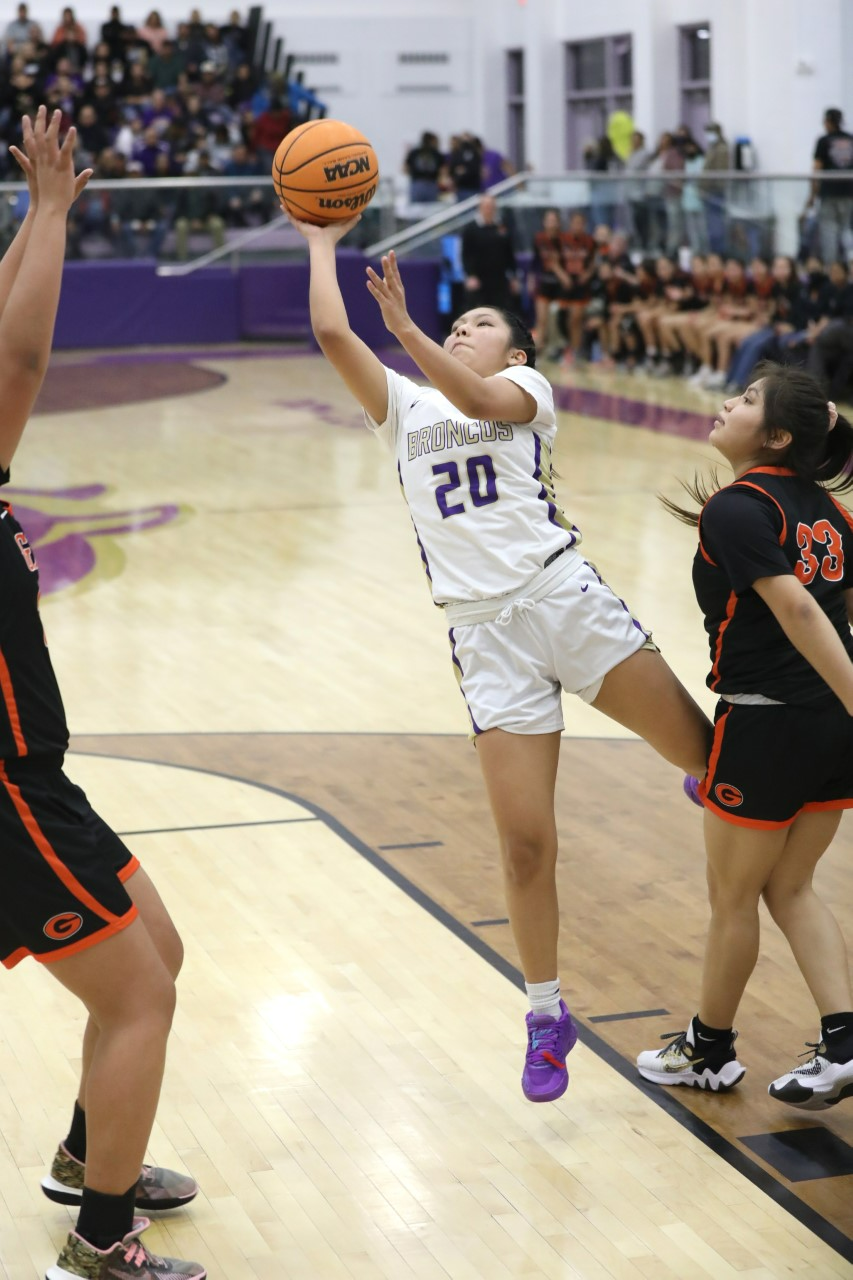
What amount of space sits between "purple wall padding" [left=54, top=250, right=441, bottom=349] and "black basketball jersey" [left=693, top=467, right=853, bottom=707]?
53.7 ft

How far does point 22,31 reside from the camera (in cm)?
2509

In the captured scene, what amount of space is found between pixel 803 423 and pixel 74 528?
761 cm

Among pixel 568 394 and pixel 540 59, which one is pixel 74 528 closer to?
pixel 568 394

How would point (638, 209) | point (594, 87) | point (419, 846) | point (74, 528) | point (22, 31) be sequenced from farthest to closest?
point (594, 87)
point (22, 31)
point (638, 209)
point (74, 528)
point (419, 846)

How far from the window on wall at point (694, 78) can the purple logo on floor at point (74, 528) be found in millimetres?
14197

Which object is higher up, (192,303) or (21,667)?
(21,667)

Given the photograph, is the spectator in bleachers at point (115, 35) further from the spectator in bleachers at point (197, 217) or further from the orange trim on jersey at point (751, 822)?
the orange trim on jersey at point (751, 822)

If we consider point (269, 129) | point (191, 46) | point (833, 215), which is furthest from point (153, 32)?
point (833, 215)

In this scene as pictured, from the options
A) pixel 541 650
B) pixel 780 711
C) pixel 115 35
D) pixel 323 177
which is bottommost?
pixel 780 711

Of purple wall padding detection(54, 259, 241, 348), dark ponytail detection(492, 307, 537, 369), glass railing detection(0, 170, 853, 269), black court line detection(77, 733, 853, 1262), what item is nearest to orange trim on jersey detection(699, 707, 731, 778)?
black court line detection(77, 733, 853, 1262)

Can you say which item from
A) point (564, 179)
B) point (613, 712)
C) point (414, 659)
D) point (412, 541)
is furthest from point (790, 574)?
point (564, 179)

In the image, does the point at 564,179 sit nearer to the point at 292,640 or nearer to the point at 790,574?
the point at 292,640

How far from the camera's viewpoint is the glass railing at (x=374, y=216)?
17453 mm

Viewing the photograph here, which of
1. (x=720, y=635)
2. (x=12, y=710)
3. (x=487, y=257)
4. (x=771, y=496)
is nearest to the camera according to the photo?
(x=12, y=710)
